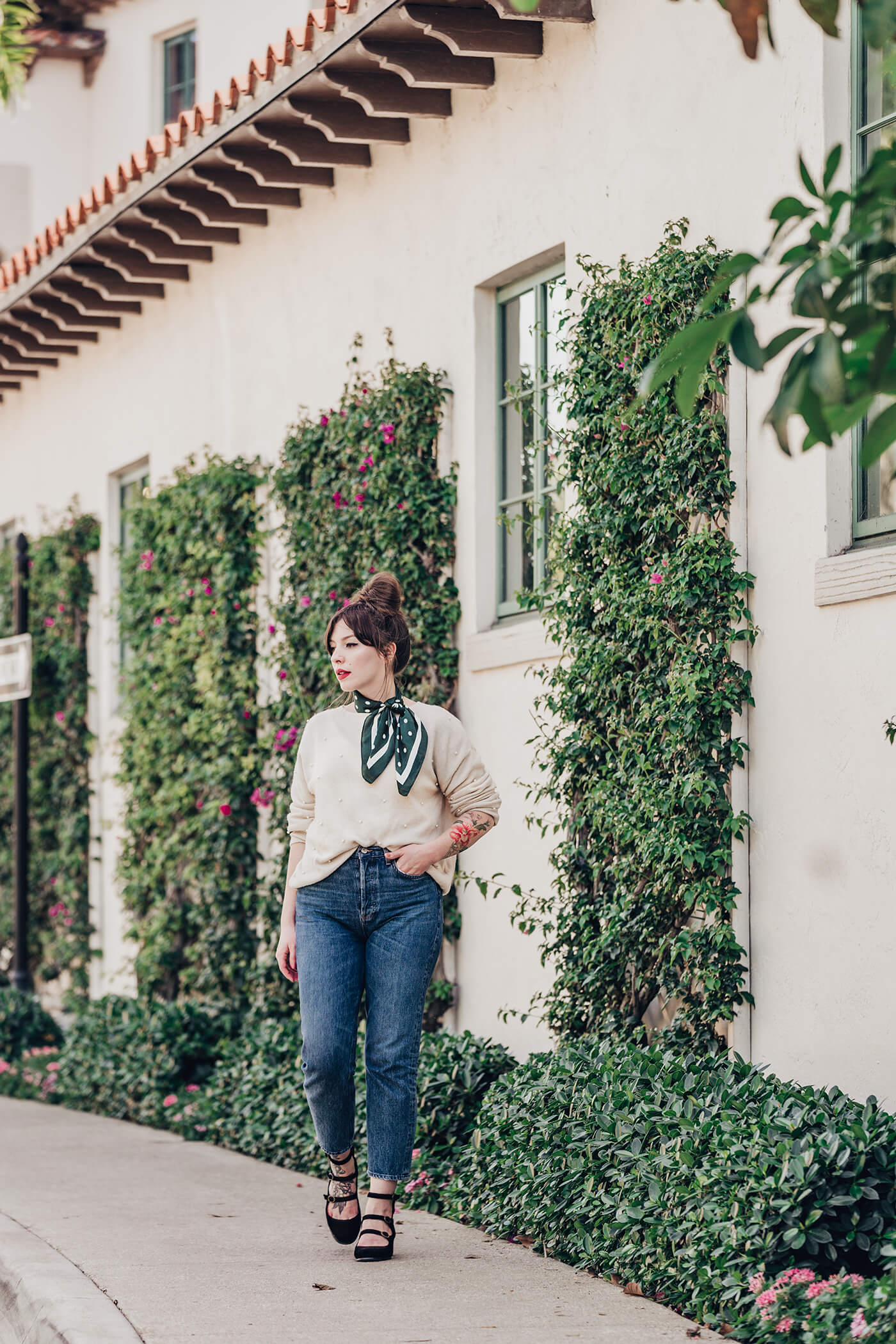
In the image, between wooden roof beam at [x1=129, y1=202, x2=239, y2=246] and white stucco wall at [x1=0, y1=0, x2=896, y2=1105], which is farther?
wooden roof beam at [x1=129, y1=202, x2=239, y2=246]

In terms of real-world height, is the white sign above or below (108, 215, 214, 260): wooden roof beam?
below

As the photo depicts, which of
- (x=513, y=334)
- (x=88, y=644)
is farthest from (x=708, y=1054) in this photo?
(x=88, y=644)

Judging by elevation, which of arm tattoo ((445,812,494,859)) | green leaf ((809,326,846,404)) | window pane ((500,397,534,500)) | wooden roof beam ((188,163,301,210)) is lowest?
arm tattoo ((445,812,494,859))

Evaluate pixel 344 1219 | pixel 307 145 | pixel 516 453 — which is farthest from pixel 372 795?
pixel 307 145

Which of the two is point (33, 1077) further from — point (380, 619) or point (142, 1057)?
point (380, 619)

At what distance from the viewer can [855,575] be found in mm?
5562

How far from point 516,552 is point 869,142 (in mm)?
2663

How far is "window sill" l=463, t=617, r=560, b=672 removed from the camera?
739 cm

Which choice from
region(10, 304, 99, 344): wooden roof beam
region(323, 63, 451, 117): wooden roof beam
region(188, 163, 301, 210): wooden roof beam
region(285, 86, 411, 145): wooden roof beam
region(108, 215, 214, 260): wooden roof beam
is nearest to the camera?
region(323, 63, 451, 117): wooden roof beam

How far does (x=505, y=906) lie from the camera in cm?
777

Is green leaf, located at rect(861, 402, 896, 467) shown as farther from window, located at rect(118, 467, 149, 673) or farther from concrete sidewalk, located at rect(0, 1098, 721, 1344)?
window, located at rect(118, 467, 149, 673)

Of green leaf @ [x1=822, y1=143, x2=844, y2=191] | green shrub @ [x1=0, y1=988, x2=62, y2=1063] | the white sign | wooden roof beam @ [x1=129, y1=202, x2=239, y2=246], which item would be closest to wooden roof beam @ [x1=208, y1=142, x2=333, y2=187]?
wooden roof beam @ [x1=129, y1=202, x2=239, y2=246]

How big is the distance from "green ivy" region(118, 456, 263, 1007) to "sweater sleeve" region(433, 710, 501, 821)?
4.28 metres

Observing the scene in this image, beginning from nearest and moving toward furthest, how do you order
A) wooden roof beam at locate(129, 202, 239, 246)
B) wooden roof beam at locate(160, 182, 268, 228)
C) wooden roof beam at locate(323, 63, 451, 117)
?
wooden roof beam at locate(323, 63, 451, 117) → wooden roof beam at locate(160, 182, 268, 228) → wooden roof beam at locate(129, 202, 239, 246)
